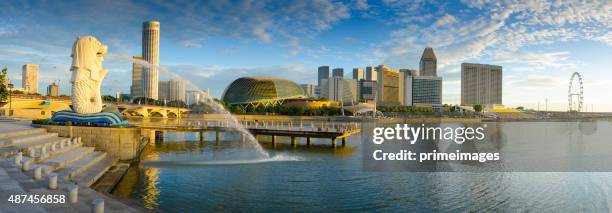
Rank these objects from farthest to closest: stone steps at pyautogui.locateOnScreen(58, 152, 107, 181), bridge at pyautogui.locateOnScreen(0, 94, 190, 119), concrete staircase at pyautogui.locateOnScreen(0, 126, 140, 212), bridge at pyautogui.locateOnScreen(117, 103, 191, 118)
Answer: bridge at pyautogui.locateOnScreen(117, 103, 191, 118), bridge at pyautogui.locateOnScreen(0, 94, 190, 119), stone steps at pyautogui.locateOnScreen(58, 152, 107, 181), concrete staircase at pyautogui.locateOnScreen(0, 126, 140, 212)

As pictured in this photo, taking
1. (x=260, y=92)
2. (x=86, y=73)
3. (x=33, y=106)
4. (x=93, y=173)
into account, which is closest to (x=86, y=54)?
(x=86, y=73)

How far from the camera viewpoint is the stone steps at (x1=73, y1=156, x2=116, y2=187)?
21.9m

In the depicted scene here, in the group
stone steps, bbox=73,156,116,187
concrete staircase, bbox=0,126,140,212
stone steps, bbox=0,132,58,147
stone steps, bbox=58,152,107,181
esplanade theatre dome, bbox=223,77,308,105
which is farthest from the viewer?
esplanade theatre dome, bbox=223,77,308,105

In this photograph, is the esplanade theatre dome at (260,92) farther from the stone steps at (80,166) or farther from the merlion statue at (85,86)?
the stone steps at (80,166)

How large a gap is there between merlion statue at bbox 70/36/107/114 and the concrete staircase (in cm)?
375

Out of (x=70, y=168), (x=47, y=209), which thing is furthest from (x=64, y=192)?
(x=70, y=168)

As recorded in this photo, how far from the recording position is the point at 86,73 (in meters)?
35.0

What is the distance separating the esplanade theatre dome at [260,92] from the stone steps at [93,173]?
15605cm

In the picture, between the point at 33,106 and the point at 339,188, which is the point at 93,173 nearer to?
the point at 339,188

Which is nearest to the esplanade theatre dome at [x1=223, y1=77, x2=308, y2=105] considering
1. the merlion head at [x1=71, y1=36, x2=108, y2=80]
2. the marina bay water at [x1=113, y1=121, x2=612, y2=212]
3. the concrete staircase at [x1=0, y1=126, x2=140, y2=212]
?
the marina bay water at [x1=113, y1=121, x2=612, y2=212]

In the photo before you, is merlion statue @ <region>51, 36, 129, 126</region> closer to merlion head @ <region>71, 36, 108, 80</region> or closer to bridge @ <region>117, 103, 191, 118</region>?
merlion head @ <region>71, 36, 108, 80</region>

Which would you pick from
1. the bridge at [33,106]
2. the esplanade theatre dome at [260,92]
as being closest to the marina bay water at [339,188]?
the bridge at [33,106]

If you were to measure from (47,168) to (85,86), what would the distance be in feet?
54.5

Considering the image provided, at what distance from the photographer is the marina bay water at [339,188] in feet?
72.1
